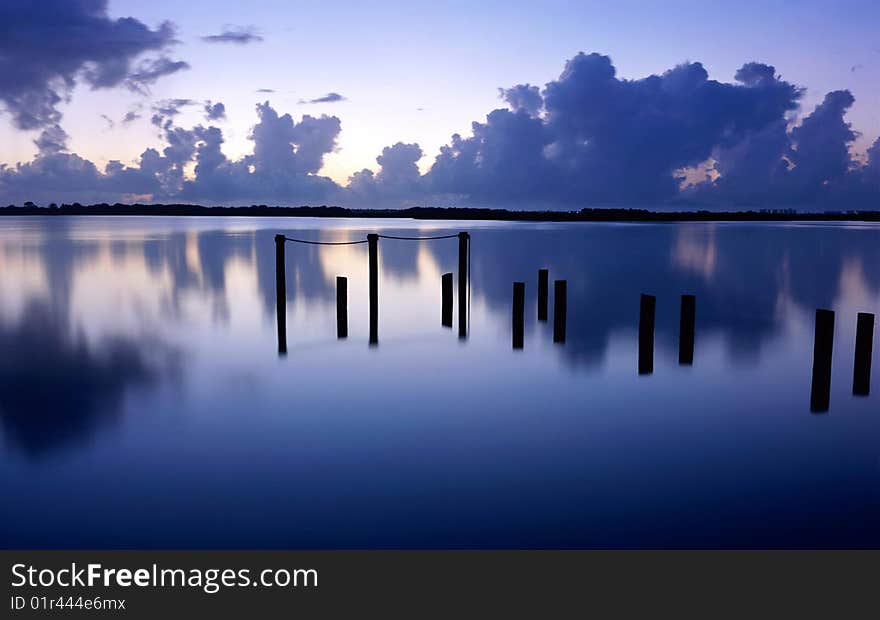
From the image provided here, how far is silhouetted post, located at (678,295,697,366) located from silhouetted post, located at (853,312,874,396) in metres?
2.31

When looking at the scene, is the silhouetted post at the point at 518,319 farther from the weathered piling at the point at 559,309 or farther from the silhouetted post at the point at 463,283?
the silhouetted post at the point at 463,283

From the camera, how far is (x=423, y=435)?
9.02 metres

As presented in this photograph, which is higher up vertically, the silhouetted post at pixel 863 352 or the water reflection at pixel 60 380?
the silhouetted post at pixel 863 352

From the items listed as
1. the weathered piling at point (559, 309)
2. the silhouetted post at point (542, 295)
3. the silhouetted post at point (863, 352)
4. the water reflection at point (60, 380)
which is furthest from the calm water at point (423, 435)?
the weathered piling at point (559, 309)

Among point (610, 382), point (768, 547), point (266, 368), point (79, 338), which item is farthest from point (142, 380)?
point (768, 547)

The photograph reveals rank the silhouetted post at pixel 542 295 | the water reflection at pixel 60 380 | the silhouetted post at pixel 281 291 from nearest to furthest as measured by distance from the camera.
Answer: the water reflection at pixel 60 380
the silhouetted post at pixel 281 291
the silhouetted post at pixel 542 295

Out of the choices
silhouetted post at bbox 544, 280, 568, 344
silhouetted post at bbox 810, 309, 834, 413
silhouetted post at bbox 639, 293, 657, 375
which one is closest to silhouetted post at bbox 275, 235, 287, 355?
silhouetted post at bbox 544, 280, 568, 344

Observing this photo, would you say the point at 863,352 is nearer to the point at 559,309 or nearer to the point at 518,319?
the point at 559,309

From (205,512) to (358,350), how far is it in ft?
26.3

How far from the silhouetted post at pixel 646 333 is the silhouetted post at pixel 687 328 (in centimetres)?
51

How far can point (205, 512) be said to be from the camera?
649 centimetres

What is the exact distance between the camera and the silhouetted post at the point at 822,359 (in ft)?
30.1
